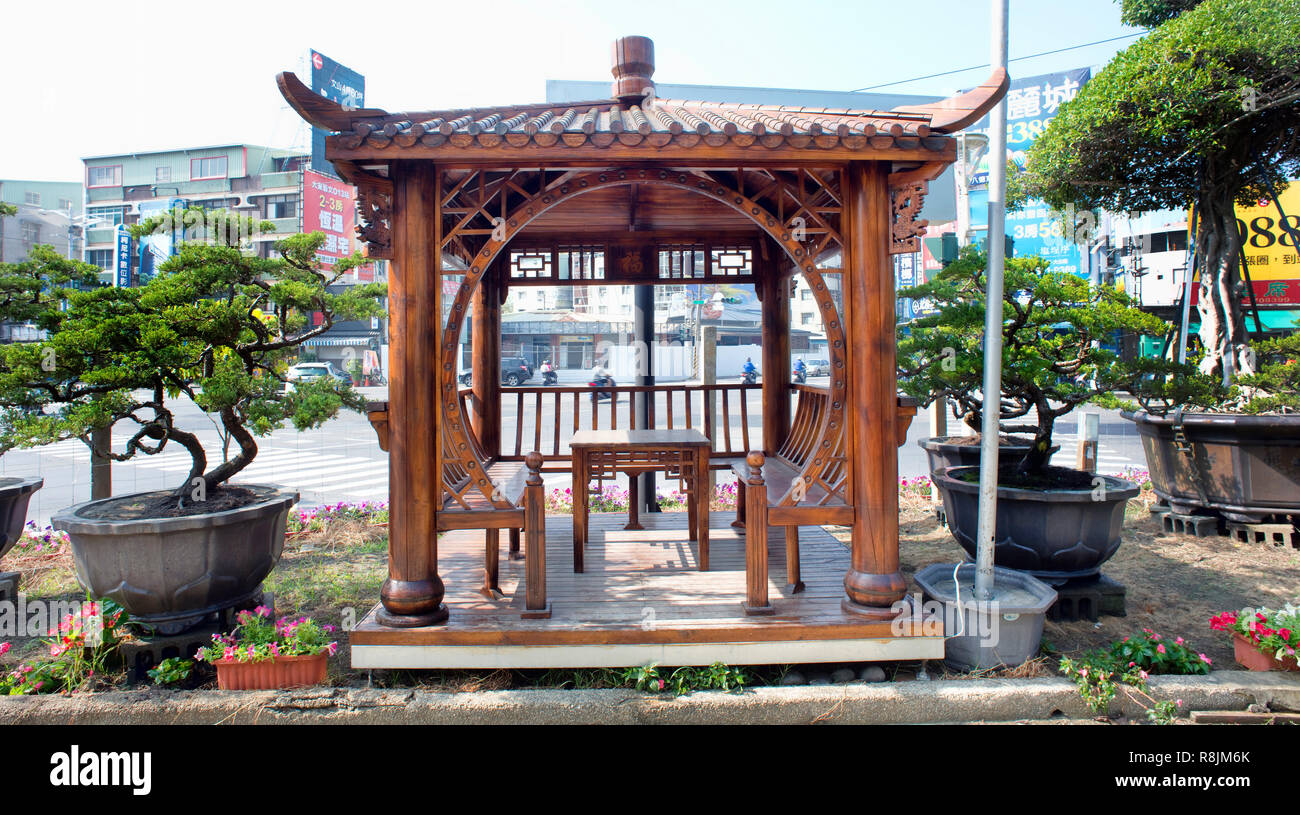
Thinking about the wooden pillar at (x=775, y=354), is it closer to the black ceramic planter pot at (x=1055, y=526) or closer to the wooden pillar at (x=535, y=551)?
the black ceramic planter pot at (x=1055, y=526)

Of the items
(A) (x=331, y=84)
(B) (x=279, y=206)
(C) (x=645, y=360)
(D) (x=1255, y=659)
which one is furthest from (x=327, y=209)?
(D) (x=1255, y=659)

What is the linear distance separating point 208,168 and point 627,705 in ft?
151

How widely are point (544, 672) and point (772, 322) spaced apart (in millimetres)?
3598

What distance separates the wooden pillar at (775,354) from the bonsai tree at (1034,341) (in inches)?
52.1

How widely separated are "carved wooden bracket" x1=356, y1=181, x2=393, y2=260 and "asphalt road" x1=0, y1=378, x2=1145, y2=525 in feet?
12.1

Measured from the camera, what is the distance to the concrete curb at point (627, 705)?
10.2ft

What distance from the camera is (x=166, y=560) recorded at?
3.54 m

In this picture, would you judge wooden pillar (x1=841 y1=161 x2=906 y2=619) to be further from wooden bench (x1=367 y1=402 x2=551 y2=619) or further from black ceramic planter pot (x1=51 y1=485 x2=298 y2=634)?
black ceramic planter pot (x1=51 y1=485 x2=298 y2=634)

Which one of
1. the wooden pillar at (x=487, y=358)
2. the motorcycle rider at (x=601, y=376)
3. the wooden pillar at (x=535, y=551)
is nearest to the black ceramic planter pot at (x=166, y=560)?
the wooden pillar at (x=535, y=551)

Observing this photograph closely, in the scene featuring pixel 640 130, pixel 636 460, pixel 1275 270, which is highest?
pixel 1275 270

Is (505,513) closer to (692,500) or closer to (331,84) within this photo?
(692,500)

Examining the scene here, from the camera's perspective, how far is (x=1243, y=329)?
6750mm

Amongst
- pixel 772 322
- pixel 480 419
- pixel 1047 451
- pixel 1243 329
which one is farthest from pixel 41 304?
pixel 1243 329
